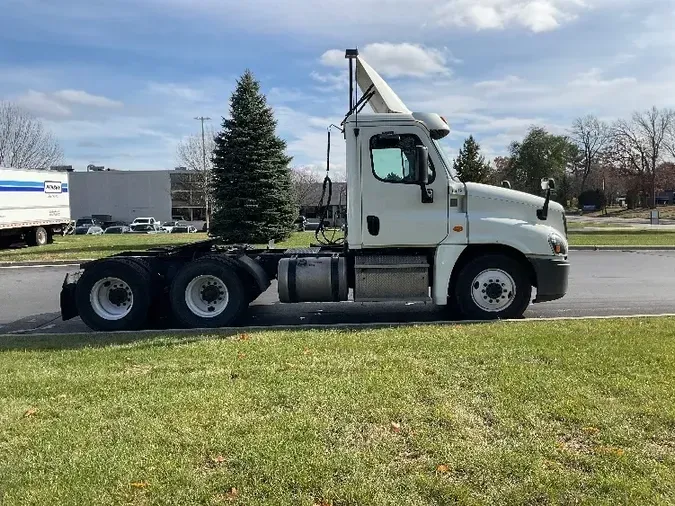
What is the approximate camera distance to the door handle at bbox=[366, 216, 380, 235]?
8141 mm

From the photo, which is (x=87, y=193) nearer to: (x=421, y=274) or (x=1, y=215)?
(x=1, y=215)

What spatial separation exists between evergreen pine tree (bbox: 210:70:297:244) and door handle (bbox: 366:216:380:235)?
18218 mm

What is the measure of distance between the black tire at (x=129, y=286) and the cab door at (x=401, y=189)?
328 cm

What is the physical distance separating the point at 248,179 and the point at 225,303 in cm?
1889

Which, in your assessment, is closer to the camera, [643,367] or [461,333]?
[643,367]

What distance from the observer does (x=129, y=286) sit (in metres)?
8.22

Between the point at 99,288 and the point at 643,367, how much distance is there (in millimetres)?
6862

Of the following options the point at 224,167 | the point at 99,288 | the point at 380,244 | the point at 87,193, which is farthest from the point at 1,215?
the point at 87,193

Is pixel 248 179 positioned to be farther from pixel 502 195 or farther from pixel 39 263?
pixel 502 195

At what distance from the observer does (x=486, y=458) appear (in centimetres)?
363

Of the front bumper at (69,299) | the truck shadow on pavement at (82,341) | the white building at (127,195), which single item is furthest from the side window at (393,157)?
the white building at (127,195)

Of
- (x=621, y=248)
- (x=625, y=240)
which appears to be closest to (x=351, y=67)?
(x=621, y=248)

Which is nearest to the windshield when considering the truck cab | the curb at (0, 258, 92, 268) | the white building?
the truck cab

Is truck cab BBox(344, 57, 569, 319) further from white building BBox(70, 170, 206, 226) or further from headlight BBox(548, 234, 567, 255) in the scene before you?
white building BBox(70, 170, 206, 226)
